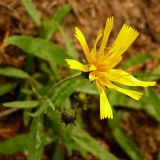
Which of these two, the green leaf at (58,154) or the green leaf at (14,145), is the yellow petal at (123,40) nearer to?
the green leaf at (14,145)

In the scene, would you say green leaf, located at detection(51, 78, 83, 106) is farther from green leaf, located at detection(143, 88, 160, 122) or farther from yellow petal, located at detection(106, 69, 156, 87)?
green leaf, located at detection(143, 88, 160, 122)

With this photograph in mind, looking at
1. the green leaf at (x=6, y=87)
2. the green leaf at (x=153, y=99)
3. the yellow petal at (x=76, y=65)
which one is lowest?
the green leaf at (x=153, y=99)

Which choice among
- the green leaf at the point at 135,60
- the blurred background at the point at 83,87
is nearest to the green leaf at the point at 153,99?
the blurred background at the point at 83,87

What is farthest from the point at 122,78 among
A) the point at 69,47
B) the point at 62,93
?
the point at 69,47

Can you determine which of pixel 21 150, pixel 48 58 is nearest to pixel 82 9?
pixel 48 58

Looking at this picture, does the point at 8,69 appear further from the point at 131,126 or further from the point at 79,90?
the point at 131,126

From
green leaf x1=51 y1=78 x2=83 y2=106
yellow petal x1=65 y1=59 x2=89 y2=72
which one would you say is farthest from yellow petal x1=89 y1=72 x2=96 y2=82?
green leaf x1=51 y1=78 x2=83 y2=106
